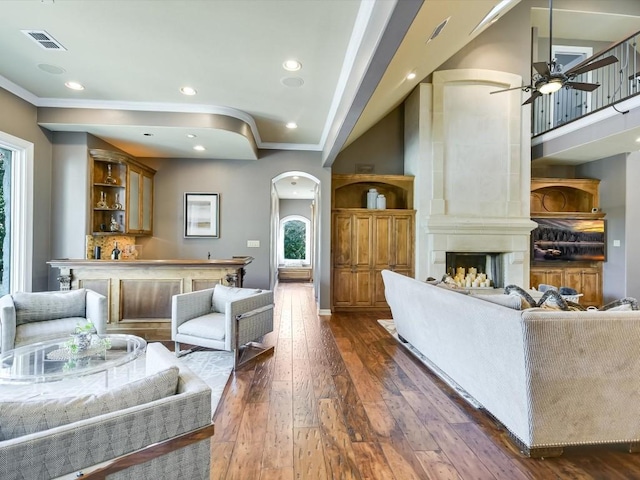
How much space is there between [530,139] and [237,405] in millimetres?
6404

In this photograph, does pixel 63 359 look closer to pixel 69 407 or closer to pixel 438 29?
pixel 69 407

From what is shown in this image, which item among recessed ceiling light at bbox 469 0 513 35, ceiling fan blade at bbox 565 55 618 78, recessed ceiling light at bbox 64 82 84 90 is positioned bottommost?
recessed ceiling light at bbox 64 82 84 90

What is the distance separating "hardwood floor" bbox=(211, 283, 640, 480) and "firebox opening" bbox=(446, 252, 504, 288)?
9.42 feet

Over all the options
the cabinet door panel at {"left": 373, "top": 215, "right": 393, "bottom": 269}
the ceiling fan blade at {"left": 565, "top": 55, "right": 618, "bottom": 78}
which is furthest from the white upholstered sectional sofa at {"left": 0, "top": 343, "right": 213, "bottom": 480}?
the ceiling fan blade at {"left": 565, "top": 55, "right": 618, "bottom": 78}

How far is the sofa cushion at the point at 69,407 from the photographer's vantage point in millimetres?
1039

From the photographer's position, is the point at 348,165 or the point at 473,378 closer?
the point at 473,378

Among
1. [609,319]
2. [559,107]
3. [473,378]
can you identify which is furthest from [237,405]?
[559,107]

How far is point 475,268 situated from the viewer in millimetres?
6016

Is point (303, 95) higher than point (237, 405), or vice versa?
point (303, 95)

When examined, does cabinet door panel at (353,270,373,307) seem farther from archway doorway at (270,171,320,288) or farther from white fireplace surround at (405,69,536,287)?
archway doorway at (270,171,320,288)

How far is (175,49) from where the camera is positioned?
112 inches

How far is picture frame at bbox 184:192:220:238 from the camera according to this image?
18.5ft

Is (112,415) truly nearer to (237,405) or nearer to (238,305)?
(237,405)

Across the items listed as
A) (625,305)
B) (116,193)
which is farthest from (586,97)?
(116,193)
